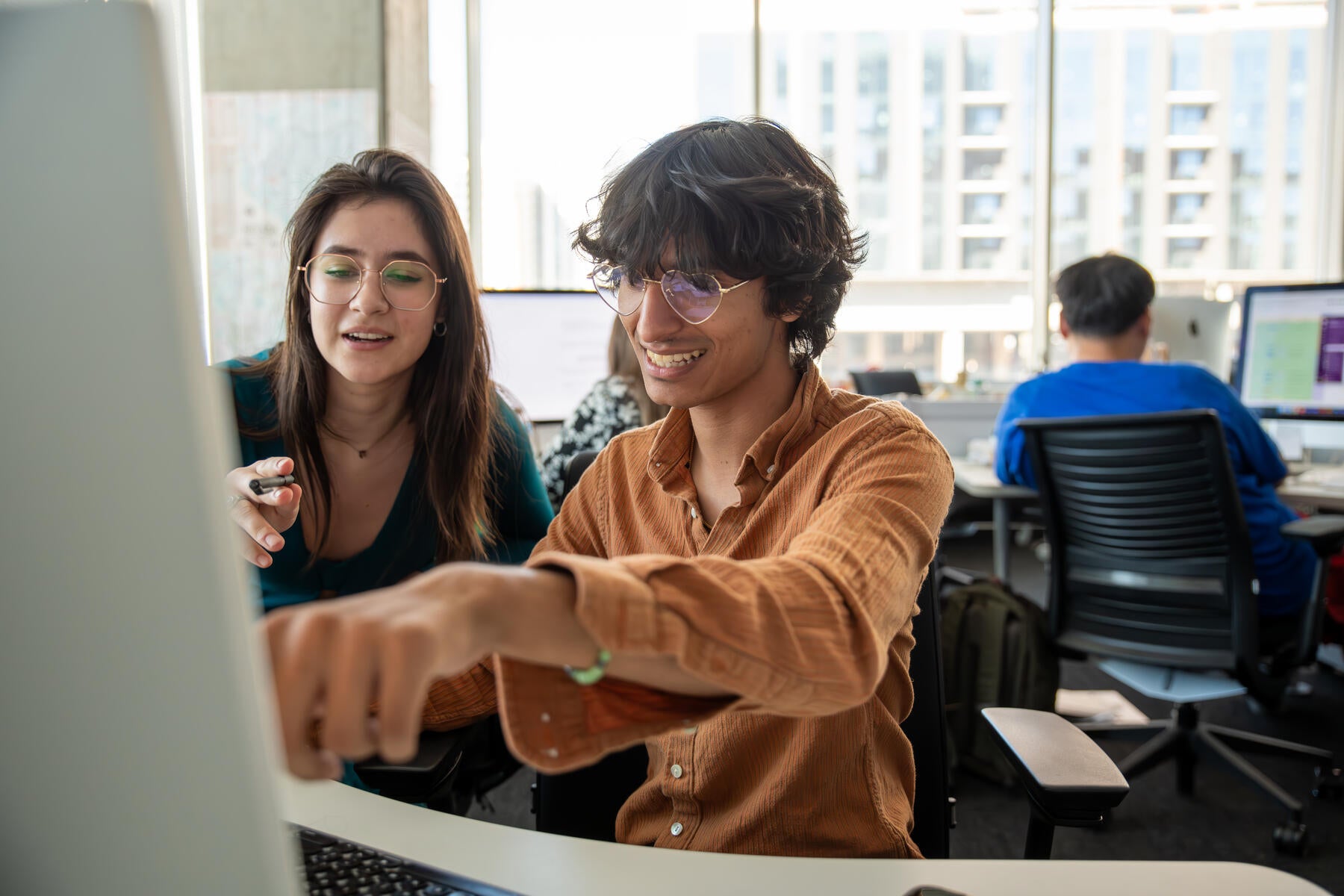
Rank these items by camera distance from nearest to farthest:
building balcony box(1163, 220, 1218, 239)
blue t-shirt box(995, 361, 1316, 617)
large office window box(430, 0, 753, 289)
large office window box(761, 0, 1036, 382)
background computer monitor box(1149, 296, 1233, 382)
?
blue t-shirt box(995, 361, 1316, 617)
background computer monitor box(1149, 296, 1233, 382)
large office window box(430, 0, 753, 289)
large office window box(761, 0, 1036, 382)
building balcony box(1163, 220, 1218, 239)

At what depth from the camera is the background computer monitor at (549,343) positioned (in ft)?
10.3

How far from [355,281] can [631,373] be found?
1199 millimetres

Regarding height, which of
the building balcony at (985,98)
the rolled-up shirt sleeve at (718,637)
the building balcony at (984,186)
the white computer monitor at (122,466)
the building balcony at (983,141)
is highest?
the building balcony at (985,98)

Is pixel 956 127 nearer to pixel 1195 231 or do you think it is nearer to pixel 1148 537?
pixel 1195 231

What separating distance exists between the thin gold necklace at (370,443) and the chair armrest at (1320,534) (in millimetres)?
1985

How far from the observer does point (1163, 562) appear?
7.22ft

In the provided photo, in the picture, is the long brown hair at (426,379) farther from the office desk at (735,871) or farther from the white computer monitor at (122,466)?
the white computer monitor at (122,466)

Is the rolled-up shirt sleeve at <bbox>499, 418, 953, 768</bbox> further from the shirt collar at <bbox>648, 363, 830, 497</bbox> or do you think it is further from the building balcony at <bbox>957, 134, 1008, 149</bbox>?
the building balcony at <bbox>957, 134, 1008, 149</bbox>

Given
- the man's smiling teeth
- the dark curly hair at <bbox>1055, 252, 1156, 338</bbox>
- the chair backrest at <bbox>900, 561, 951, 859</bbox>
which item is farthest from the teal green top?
the dark curly hair at <bbox>1055, 252, 1156, 338</bbox>

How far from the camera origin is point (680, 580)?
0.52m

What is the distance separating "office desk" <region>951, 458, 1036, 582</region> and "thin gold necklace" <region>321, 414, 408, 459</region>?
2.03m

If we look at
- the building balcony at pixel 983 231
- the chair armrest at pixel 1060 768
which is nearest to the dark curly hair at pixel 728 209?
the chair armrest at pixel 1060 768

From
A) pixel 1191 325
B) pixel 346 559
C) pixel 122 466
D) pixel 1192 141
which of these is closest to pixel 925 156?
pixel 1192 141

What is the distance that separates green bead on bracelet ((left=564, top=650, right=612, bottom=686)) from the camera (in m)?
0.49
